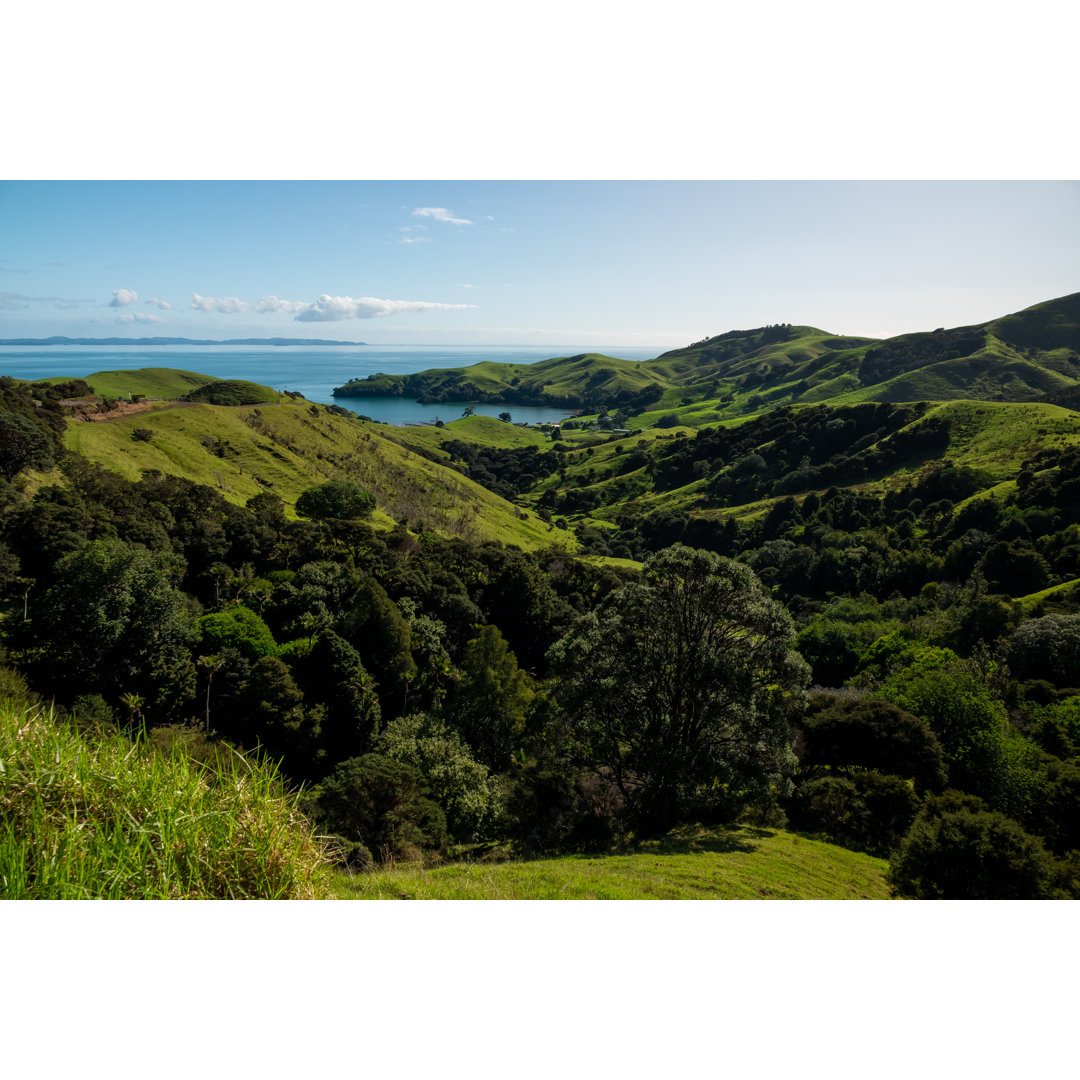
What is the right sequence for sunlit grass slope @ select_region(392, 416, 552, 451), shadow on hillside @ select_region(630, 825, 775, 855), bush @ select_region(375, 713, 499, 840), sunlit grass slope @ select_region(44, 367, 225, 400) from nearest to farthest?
shadow on hillside @ select_region(630, 825, 775, 855)
bush @ select_region(375, 713, 499, 840)
sunlit grass slope @ select_region(44, 367, 225, 400)
sunlit grass slope @ select_region(392, 416, 552, 451)

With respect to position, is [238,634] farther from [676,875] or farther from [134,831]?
[134,831]

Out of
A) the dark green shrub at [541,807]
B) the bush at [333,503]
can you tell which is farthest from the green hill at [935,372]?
the dark green shrub at [541,807]

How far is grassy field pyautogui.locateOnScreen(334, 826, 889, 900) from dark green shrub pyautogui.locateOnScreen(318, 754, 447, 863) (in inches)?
160

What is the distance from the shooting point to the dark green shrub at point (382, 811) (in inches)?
535

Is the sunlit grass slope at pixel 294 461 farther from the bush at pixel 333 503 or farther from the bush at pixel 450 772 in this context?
the bush at pixel 450 772

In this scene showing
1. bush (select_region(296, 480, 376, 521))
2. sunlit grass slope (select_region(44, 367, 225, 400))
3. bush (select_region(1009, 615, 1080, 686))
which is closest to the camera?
bush (select_region(1009, 615, 1080, 686))

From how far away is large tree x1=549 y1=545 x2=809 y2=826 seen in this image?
13062 millimetres

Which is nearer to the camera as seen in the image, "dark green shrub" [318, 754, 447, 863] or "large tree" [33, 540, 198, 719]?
"dark green shrub" [318, 754, 447, 863]

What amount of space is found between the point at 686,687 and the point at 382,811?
28.0ft

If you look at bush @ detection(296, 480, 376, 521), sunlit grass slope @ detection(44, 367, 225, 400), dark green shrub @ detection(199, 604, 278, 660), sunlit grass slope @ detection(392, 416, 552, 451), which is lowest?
dark green shrub @ detection(199, 604, 278, 660)

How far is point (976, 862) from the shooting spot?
9.04 meters

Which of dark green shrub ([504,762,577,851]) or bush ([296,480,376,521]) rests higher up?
bush ([296,480,376,521])

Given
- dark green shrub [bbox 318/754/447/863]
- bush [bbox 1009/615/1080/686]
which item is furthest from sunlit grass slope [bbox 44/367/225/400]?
bush [bbox 1009/615/1080/686]

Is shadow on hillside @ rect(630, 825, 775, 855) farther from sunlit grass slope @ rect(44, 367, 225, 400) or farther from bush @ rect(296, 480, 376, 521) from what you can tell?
sunlit grass slope @ rect(44, 367, 225, 400)
